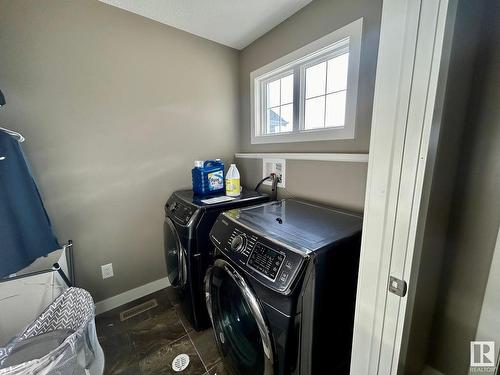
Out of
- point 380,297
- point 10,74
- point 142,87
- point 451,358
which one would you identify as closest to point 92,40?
point 142,87

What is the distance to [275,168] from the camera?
1.65m

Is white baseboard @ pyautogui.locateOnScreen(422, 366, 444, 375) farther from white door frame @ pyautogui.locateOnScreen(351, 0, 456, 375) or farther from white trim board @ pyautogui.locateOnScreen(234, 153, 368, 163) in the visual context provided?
white trim board @ pyautogui.locateOnScreen(234, 153, 368, 163)

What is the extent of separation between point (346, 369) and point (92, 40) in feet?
8.10

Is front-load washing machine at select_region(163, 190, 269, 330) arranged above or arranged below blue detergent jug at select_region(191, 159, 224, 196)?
below

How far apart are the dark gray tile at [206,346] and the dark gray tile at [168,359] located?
3 centimetres

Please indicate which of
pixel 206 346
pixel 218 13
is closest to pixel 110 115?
pixel 218 13

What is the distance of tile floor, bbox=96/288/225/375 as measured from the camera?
1.21 meters

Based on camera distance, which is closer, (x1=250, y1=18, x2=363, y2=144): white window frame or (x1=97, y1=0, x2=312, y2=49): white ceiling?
(x1=250, y1=18, x2=363, y2=144): white window frame

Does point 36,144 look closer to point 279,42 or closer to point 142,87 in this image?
point 142,87

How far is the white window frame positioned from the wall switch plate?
6.8 inches

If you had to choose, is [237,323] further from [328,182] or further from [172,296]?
[172,296]

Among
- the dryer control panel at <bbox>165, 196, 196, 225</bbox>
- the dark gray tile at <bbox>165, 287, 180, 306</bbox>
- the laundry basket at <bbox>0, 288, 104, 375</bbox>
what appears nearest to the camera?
the laundry basket at <bbox>0, 288, 104, 375</bbox>

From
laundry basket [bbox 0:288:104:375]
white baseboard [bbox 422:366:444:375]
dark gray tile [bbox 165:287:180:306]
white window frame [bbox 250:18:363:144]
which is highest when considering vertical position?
white window frame [bbox 250:18:363:144]

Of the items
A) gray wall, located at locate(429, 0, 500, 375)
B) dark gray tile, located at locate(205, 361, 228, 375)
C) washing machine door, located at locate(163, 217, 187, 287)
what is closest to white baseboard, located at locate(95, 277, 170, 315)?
washing machine door, located at locate(163, 217, 187, 287)
